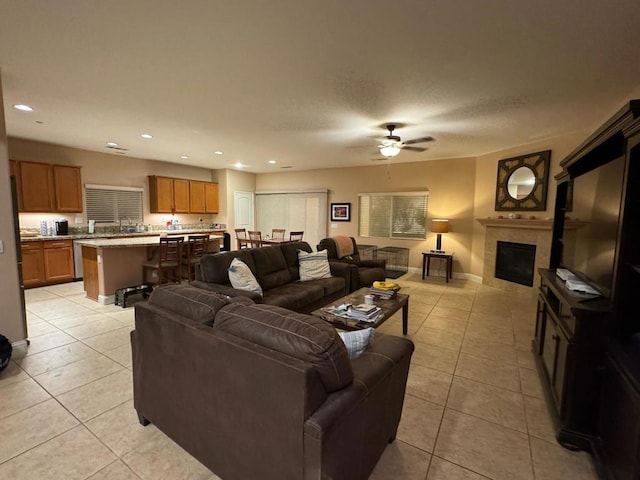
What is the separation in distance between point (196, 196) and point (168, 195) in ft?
2.48

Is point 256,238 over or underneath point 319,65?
underneath

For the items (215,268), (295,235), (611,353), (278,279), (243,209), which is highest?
(243,209)

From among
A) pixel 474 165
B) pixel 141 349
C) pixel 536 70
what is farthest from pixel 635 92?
pixel 141 349

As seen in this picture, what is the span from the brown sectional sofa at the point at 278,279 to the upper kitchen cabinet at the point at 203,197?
4.56 metres

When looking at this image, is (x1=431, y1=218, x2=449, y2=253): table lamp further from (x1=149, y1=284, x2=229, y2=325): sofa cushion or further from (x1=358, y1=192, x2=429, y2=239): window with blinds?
(x1=149, y1=284, x2=229, y2=325): sofa cushion

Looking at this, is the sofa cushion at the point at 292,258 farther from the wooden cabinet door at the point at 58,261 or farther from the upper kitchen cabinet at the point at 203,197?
the upper kitchen cabinet at the point at 203,197

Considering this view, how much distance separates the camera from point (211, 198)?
8531mm

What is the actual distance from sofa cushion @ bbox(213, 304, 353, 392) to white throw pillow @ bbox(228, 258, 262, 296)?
1857mm

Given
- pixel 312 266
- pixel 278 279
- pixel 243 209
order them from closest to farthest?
1. pixel 278 279
2. pixel 312 266
3. pixel 243 209

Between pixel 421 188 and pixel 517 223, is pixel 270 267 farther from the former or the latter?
pixel 421 188

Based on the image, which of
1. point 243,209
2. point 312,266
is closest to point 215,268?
point 312,266

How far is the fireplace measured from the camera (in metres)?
5.17

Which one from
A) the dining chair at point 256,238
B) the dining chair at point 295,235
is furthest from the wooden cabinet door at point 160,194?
the dining chair at point 295,235

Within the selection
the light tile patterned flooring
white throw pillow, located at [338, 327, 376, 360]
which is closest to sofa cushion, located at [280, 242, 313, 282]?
the light tile patterned flooring
